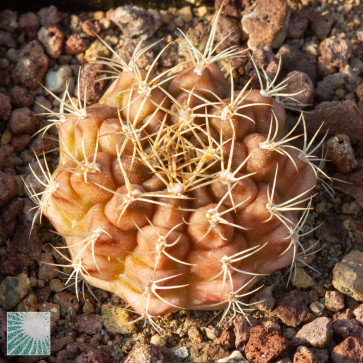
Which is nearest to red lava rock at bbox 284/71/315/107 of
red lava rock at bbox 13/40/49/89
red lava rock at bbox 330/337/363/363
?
red lava rock at bbox 330/337/363/363

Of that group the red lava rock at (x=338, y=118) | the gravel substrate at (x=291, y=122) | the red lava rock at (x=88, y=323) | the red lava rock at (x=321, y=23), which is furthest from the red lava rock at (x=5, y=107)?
the red lava rock at (x=321, y=23)

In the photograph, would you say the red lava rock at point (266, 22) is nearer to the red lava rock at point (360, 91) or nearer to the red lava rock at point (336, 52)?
the red lava rock at point (336, 52)

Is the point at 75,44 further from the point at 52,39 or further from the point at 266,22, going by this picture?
the point at 266,22

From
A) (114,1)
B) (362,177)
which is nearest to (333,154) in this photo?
(362,177)

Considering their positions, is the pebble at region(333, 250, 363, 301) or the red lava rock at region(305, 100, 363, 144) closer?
the pebble at region(333, 250, 363, 301)

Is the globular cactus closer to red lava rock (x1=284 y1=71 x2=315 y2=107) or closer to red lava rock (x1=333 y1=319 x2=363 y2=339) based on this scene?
red lava rock (x1=333 y1=319 x2=363 y2=339)

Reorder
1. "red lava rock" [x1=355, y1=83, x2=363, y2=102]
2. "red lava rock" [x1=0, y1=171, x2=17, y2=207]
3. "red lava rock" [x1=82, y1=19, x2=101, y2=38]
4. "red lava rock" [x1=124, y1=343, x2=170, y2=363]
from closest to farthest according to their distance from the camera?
"red lava rock" [x1=124, y1=343, x2=170, y2=363] → "red lava rock" [x1=0, y1=171, x2=17, y2=207] → "red lava rock" [x1=355, y1=83, x2=363, y2=102] → "red lava rock" [x1=82, y1=19, x2=101, y2=38]

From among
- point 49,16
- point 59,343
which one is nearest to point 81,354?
point 59,343
